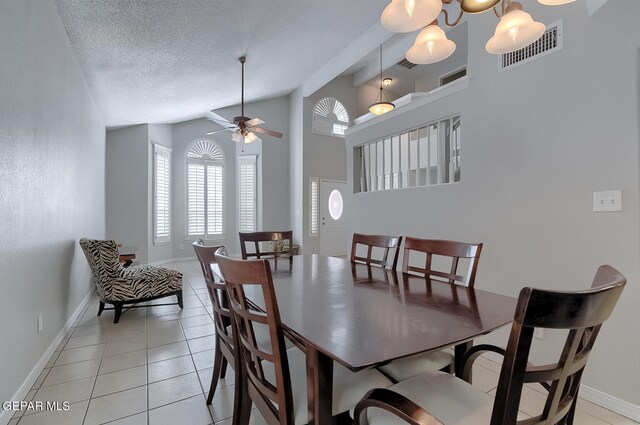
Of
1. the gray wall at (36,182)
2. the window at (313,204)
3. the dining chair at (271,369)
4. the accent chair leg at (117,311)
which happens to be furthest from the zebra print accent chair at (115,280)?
the window at (313,204)

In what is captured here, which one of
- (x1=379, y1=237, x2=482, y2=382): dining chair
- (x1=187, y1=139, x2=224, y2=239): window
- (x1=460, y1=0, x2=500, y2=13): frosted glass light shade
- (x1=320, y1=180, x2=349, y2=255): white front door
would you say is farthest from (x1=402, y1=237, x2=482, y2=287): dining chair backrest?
(x1=187, y1=139, x2=224, y2=239): window

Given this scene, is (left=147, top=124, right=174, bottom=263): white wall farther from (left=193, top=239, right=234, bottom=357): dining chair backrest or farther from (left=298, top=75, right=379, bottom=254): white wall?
(left=193, top=239, right=234, bottom=357): dining chair backrest

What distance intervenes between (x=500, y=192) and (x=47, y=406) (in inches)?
139

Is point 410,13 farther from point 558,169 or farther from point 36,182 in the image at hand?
point 36,182

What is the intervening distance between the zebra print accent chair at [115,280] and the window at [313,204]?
411cm

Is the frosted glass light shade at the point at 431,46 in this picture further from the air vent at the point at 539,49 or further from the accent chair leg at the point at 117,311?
the accent chair leg at the point at 117,311

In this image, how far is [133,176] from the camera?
244 inches

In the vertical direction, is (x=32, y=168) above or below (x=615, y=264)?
above

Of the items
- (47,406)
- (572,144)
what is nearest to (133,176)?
(47,406)

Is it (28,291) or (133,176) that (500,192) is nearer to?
(28,291)

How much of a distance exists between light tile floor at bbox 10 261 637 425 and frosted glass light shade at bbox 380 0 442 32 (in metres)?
2.28

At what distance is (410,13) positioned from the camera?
1359 mm

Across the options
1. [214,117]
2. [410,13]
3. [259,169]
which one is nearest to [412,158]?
[410,13]

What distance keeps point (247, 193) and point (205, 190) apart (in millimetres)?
1047
